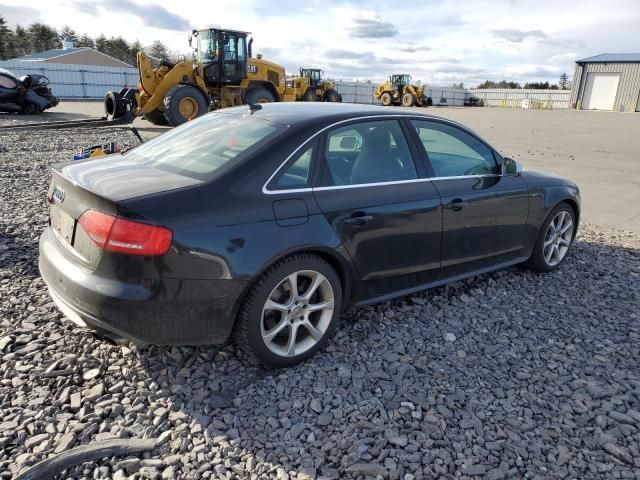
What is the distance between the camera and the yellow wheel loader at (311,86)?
1162 inches

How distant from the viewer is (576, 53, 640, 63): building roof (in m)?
46.7

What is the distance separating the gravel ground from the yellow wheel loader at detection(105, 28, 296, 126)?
1224 centimetres

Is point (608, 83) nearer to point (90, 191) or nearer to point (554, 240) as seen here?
point (554, 240)

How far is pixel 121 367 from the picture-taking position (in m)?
2.98

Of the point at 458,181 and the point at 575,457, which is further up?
the point at 458,181

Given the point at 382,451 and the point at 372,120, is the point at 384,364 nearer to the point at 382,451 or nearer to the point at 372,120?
the point at 382,451

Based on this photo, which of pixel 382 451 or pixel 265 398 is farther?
pixel 265 398

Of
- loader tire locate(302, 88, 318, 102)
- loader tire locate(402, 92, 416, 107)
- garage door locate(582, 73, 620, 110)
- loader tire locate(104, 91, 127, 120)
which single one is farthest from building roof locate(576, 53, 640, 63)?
loader tire locate(104, 91, 127, 120)

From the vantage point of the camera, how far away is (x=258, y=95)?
1766cm

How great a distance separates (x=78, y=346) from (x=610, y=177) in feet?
34.0

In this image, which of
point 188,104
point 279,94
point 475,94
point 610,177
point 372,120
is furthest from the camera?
point 475,94

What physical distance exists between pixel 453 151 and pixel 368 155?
38.7 inches

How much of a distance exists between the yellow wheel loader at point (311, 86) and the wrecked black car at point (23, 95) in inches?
540

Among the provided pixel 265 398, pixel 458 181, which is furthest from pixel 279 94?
pixel 265 398
